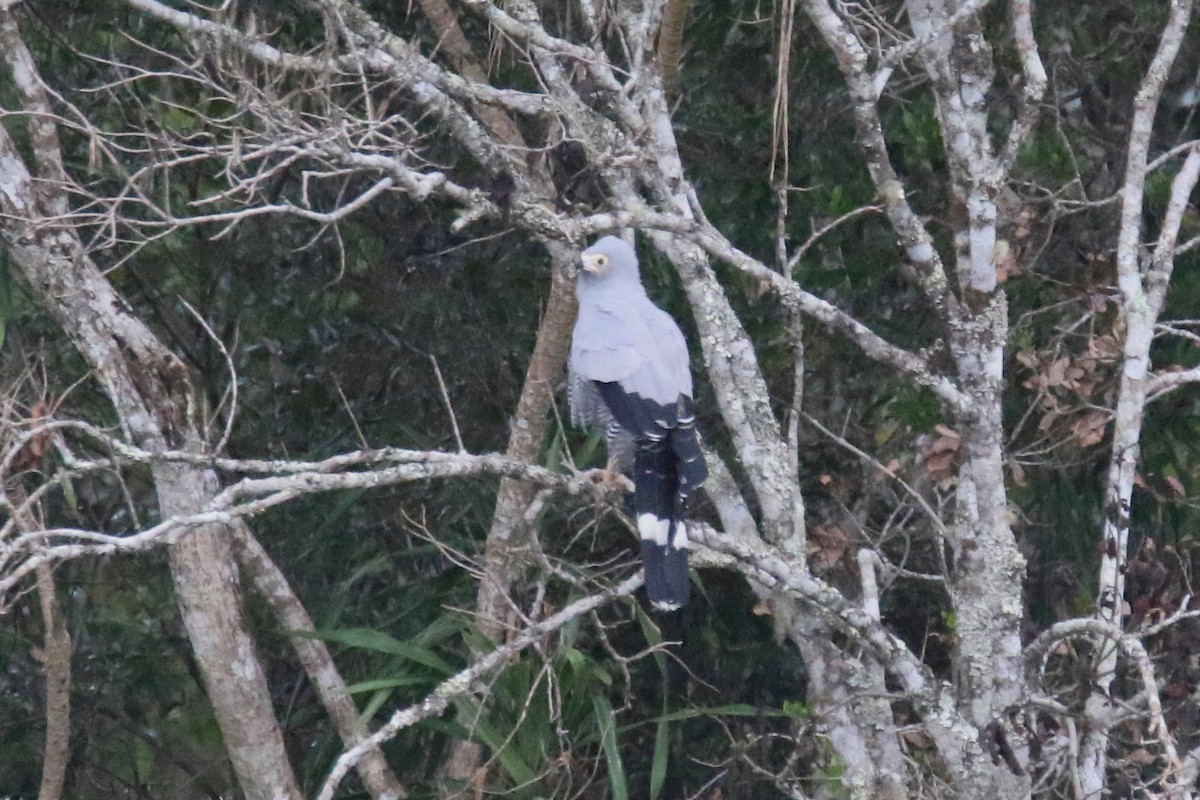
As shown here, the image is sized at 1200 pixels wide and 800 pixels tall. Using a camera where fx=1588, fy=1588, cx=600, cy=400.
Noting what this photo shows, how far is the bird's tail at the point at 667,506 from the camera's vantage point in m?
3.72

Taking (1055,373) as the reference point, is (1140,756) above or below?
below

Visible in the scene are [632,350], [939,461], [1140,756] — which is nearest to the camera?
[1140,756]

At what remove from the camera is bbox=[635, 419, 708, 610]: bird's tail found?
3.72 m

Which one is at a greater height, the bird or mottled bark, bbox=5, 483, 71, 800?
the bird

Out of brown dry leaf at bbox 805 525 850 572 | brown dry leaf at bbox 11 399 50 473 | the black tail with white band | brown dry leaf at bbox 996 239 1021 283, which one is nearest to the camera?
brown dry leaf at bbox 11 399 50 473

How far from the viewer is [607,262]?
445cm

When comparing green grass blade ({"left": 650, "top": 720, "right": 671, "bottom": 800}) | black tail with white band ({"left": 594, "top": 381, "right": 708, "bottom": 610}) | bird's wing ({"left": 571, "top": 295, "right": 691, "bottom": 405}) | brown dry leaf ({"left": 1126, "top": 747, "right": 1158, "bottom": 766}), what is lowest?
green grass blade ({"left": 650, "top": 720, "right": 671, "bottom": 800})

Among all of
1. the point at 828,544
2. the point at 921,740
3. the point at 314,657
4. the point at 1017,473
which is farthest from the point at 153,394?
the point at 921,740

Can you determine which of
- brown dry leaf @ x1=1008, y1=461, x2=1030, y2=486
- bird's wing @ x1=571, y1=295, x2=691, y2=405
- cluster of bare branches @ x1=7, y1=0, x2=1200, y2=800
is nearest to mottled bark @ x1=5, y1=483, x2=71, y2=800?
cluster of bare branches @ x1=7, y1=0, x2=1200, y2=800

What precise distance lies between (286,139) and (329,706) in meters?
2.45

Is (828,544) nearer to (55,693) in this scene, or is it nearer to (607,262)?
(607,262)

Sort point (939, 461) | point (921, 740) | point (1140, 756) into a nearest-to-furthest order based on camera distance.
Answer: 1. point (1140, 756)
2. point (939, 461)
3. point (921, 740)

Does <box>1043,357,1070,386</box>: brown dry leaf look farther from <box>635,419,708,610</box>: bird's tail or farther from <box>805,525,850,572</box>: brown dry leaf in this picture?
<box>635,419,708,610</box>: bird's tail

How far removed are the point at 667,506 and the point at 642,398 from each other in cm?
37
